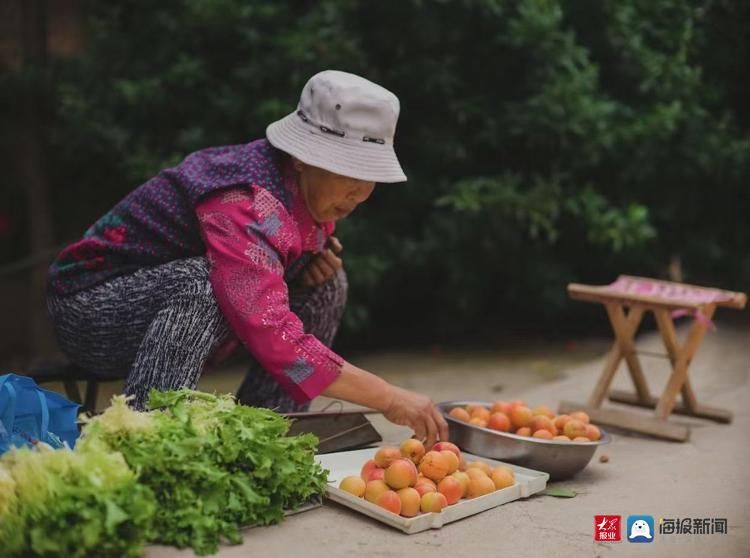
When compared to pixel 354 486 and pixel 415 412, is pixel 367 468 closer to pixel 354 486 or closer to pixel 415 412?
pixel 354 486

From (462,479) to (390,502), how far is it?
29 cm

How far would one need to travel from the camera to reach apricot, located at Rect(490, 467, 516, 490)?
3.00 m

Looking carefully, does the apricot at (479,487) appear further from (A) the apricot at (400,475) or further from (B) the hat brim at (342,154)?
(B) the hat brim at (342,154)

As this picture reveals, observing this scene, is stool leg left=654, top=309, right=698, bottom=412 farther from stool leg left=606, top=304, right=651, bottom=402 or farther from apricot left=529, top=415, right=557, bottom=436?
apricot left=529, top=415, right=557, bottom=436

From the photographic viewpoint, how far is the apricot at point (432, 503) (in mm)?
2734

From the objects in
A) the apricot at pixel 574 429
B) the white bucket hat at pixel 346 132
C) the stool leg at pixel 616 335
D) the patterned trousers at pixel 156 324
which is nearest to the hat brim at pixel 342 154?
the white bucket hat at pixel 346 132

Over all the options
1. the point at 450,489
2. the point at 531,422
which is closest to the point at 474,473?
the point at 450,489

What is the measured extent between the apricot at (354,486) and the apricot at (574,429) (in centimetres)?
89

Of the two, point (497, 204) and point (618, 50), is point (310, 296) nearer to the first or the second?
point (497, 204)

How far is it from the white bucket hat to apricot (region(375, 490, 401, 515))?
100 centimetres

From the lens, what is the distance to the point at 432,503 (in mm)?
2732

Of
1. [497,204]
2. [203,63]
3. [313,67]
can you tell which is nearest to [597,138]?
[497,204]

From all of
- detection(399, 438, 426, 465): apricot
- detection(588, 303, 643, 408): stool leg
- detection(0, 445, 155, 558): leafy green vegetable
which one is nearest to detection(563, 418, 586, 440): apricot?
detection(399, 438, 426, 465): apricot

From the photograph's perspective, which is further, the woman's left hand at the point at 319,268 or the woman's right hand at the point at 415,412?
the woman's left hand at the point at 319,268
